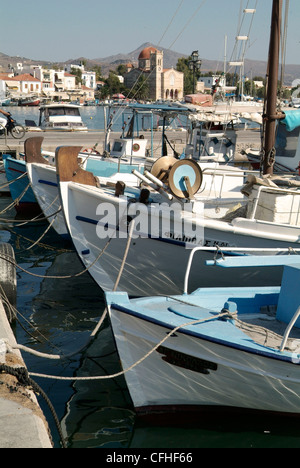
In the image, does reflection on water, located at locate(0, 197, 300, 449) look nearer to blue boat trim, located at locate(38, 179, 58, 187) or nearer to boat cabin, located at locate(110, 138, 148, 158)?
blue boat trim, located at locate(38, 179, 58, 187)

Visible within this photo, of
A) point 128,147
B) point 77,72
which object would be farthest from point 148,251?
point 77,72

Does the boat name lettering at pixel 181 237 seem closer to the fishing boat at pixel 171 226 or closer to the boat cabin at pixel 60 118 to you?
the fishing boat at pixel 171 226

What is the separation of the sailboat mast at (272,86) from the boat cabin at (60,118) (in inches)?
801

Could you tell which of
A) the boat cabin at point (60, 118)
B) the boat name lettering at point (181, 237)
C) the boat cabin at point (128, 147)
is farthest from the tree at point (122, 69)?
the boat name lettering at point (181, 237)

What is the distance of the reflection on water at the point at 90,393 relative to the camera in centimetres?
631

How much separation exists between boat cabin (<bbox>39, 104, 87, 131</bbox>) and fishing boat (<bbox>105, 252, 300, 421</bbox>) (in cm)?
2440

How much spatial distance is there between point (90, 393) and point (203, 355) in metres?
1.93

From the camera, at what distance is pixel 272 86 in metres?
10.4

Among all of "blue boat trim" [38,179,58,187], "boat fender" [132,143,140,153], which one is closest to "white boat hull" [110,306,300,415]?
"blue boat trim" [38,179,58,187]

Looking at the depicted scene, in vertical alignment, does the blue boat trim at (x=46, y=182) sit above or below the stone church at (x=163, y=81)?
below

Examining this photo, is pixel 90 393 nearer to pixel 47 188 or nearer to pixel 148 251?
pixel 148 251

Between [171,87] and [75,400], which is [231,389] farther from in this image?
[171,87]

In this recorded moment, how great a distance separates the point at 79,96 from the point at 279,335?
6260 inches

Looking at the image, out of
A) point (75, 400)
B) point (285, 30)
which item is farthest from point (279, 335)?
point (285, 30)
